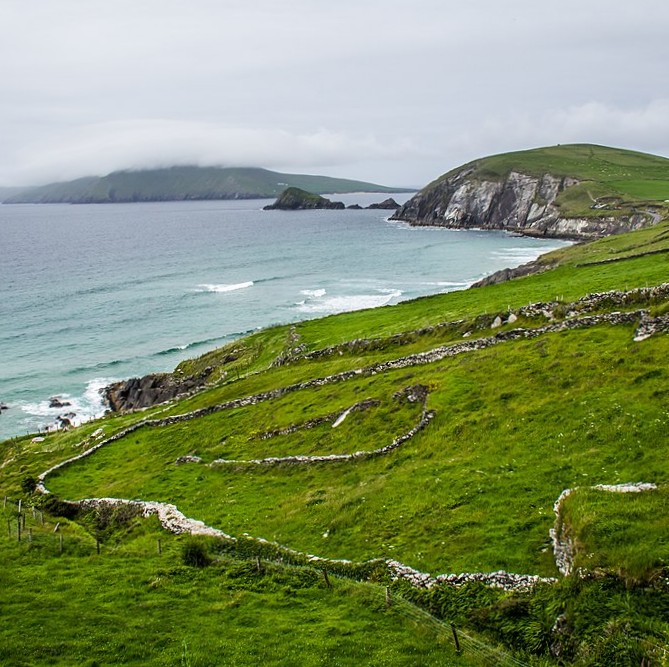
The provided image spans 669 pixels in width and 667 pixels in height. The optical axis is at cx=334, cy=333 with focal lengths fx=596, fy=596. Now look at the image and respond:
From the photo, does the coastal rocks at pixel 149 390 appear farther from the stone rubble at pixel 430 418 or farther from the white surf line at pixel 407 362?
the white surf line at pixel 407 362

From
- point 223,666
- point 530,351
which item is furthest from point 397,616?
point 530,351

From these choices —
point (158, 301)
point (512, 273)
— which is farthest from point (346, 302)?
point (158, 301)

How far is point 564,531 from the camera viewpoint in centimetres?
2019

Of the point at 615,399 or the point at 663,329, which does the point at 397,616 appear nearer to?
the point at 615,399

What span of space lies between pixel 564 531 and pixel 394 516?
759 cm

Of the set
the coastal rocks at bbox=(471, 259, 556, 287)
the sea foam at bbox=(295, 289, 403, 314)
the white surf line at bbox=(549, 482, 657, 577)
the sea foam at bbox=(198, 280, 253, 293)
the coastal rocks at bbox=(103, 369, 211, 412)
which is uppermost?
the coastal rocks at bbox=(471, 259, 556, 287)

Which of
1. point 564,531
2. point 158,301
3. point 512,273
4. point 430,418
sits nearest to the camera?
point 564,531

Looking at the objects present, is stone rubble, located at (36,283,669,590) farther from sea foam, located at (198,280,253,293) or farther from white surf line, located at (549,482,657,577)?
sea foam, located at (198,280,253,293)

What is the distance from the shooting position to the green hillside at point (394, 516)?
17.7 meters

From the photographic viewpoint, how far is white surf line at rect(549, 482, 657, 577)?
1923 centimetres

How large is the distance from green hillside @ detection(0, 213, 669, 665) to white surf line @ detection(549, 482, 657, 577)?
119 mm

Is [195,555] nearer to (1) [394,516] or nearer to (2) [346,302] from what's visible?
(1) [394,516]

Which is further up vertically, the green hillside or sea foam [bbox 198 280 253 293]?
sea foam [bbox 198 280 253 293]

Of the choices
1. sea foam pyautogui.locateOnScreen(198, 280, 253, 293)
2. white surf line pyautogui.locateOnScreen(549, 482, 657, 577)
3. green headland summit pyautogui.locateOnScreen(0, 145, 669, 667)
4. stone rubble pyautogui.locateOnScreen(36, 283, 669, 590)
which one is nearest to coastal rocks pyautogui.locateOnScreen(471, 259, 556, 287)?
stone rubble pyautogui.locateOnScreen(36, 283, 669, 590)
